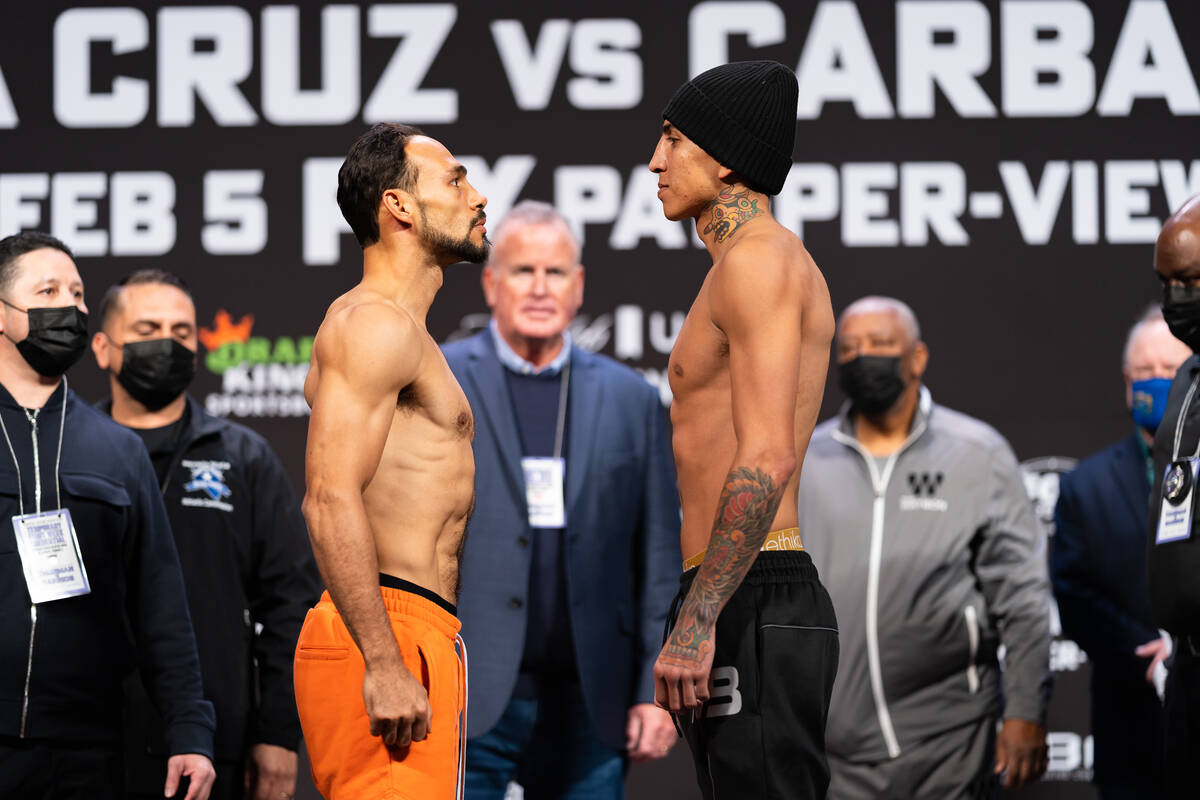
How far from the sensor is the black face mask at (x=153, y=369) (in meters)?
3.68

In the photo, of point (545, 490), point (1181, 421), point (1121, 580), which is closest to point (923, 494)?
point (1121, 580)

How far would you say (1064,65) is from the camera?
4801 mm

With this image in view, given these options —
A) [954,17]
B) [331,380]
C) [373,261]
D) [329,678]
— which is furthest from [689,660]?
[954,17]

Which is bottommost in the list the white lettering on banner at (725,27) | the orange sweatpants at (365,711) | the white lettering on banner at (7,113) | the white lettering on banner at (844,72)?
the orange sweatpants at (365,711)

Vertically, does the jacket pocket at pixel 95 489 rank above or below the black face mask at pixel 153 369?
below

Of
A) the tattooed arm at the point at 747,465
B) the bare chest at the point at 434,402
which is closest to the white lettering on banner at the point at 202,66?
the bare chest at the point at 434,402

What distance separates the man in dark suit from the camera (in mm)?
4008

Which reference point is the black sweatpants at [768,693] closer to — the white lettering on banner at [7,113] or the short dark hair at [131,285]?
the short dark hair at [131,285]

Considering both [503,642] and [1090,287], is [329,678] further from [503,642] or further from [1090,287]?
[1090,287]

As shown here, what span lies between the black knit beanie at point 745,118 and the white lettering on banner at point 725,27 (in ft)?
7.54

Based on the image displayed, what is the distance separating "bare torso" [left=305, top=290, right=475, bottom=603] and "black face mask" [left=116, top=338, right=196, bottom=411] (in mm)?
1292

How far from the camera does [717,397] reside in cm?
247

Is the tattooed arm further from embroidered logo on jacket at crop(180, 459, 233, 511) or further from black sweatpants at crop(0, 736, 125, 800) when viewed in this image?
embroidered logo on jacket at crop(180, 459, 233, 511)

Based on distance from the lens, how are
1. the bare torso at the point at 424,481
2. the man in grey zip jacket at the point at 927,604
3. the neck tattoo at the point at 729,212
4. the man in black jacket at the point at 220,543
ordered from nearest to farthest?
the bare torso at the point at 424,481, the neck tattoo at the point at 729,212, the man in black jacket at the point at 220,543, the man in grey zip jacket at the point at 927,604
